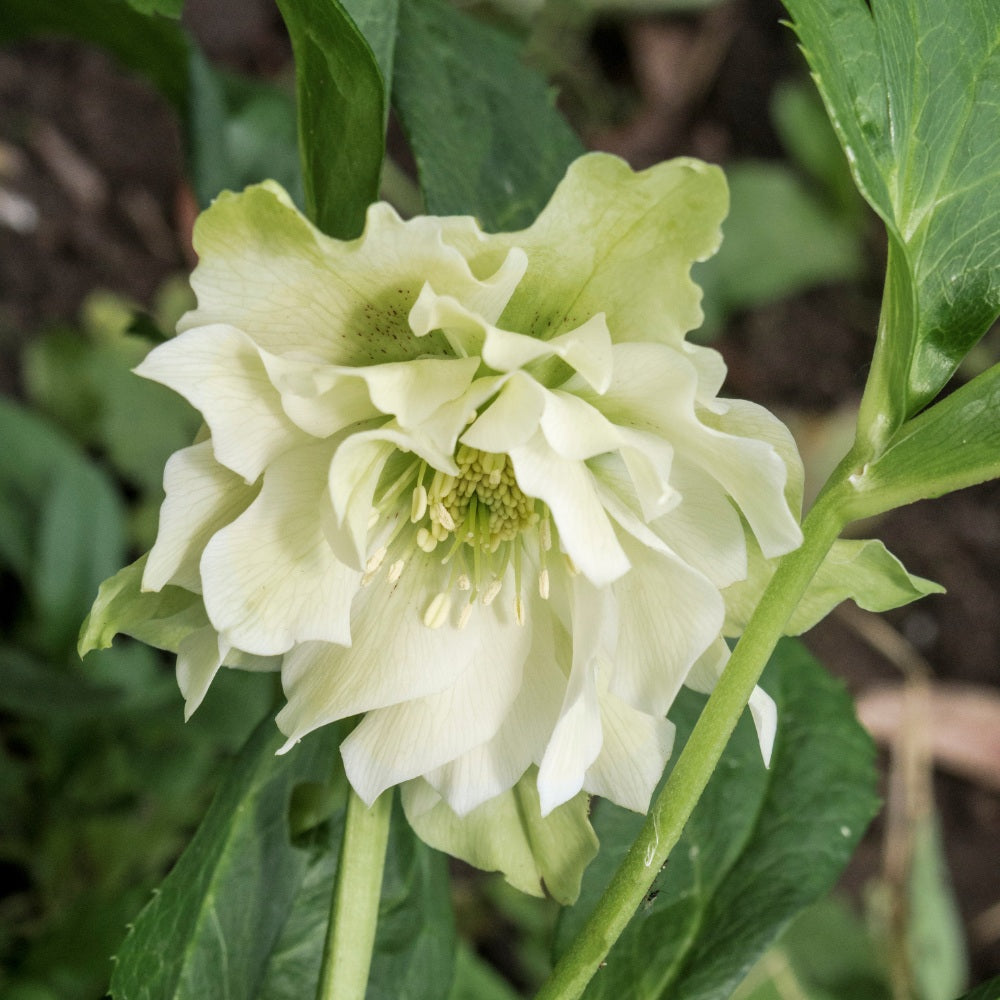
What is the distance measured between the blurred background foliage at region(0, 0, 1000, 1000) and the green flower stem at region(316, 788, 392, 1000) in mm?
440

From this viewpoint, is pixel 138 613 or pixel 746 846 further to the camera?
pixel 746 846

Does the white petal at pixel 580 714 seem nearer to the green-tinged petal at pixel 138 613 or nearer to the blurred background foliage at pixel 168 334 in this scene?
the green-tinged petal at pixel 138 613

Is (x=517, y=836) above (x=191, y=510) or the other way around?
the other way around

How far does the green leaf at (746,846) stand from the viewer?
661 millimetres

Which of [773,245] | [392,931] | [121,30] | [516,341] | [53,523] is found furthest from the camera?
[773,245]

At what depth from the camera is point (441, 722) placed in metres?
0.54

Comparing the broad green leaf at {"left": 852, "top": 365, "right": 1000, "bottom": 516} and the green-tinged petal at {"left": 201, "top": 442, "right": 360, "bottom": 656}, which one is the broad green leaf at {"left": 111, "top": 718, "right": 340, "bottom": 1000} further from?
the broad green leaf at {"left": 852, "top": 365, "right": 1000, "bottom": 516}

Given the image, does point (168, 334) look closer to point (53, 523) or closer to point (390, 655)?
point (53, 523)

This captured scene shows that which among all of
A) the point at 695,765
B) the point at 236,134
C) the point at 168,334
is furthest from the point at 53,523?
the point at 695,765

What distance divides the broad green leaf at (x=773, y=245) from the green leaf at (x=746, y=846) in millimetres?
1222

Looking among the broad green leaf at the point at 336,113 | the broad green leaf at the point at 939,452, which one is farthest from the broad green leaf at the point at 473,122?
the broad green leaf at the point at 939,452

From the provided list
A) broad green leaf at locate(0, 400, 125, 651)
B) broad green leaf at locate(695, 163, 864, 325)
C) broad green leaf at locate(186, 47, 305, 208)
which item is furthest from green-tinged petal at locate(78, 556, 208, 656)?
broad green leaf at locate(695, 163, 864, 325)

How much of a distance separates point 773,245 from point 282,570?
159 centimetres

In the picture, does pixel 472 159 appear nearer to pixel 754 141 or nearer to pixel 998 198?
pixel 998 198
